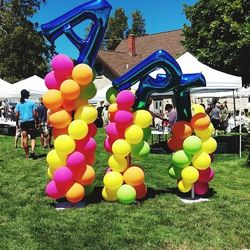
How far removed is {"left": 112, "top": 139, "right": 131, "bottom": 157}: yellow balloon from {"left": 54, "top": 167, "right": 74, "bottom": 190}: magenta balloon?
0.80 meters

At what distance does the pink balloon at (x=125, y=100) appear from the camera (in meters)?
7.19

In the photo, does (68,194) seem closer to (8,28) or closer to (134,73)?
(134,73)

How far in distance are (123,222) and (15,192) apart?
285cm

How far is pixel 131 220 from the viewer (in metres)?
6.53

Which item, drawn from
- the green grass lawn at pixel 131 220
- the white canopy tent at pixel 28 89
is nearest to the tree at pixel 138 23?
the white canopy tent at pixel 28 89

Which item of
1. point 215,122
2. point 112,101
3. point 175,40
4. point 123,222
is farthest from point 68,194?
point 175,40

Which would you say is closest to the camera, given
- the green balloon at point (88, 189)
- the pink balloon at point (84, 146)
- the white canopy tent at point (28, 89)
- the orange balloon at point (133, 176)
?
the pink balloon at point (84, 146)

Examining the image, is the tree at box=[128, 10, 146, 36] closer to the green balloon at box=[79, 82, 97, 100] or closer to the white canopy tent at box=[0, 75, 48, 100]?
the white canopy tent at box=[0, 75, 48, 100]

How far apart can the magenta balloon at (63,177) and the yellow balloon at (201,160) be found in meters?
2.08

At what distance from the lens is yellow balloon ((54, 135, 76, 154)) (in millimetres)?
6990

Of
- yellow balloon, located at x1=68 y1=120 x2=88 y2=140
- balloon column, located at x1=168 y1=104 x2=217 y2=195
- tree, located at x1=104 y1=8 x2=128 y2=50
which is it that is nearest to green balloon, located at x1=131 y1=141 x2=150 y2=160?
balloon column, located at x1=168 y1=104 x2=217 y2=195

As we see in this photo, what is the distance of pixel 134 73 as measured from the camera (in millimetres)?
7441

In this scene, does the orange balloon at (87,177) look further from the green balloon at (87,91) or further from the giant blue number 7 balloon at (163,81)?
the giant blue number 7 balloon at (163,81)

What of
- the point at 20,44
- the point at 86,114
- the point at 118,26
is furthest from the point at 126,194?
the point at 118,26
